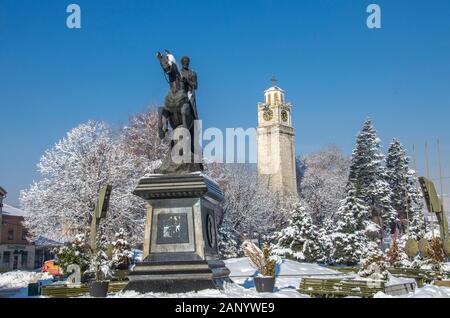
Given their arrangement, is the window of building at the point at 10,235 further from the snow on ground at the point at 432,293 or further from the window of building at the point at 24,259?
the snow on ground at the point at 432,293

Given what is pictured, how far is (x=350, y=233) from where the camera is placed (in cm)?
4172

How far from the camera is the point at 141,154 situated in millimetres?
43250

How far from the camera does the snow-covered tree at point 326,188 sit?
63812 mm

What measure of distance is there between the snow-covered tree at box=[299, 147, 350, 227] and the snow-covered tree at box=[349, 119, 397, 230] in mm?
5004

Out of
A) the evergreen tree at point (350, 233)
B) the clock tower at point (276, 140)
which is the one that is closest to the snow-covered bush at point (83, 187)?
the evergreen tree at point (350, 233)

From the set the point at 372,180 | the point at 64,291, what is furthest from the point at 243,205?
the point at 64,291

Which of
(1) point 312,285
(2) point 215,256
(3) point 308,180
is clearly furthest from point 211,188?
(3) point 308,180

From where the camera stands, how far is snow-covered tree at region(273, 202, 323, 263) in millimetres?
37688

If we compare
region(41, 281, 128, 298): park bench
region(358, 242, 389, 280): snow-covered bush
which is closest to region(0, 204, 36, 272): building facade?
region(41, 281, 128, 298): park bench

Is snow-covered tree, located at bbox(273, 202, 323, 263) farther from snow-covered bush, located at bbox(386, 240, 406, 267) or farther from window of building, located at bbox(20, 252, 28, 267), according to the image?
window of building, located at bbox(20, 252, 28, 267)
